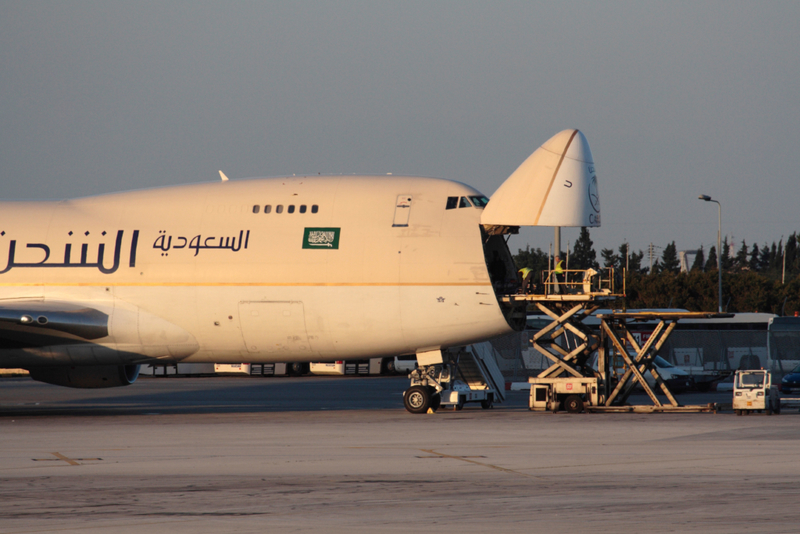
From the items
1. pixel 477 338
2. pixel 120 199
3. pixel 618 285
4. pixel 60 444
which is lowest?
pixel 60 444

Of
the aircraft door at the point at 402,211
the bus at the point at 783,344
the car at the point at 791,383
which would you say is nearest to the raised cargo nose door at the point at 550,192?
the aircraft door at the point at 402,211

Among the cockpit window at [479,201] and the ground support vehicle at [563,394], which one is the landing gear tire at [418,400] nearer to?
the ground support vehicle at [563,394]

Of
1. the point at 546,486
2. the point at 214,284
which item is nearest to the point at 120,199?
the point at 214,284

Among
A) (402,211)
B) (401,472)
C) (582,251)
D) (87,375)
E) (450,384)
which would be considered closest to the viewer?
(401,472)

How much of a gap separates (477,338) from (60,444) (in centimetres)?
1199

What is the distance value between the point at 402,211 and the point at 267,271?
14.6 ft

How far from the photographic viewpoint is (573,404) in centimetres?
2725

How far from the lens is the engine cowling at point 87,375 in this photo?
28.6 metres

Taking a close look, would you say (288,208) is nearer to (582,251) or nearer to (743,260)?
(582,251)

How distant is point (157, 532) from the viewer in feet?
34.2

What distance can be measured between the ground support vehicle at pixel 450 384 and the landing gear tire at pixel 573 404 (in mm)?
3387

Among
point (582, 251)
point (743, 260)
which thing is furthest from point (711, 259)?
point (582, 251)

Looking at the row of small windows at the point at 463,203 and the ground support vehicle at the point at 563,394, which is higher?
the row of small windows at the point at 463,203

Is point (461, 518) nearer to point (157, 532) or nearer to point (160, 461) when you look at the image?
point (157, 532)
